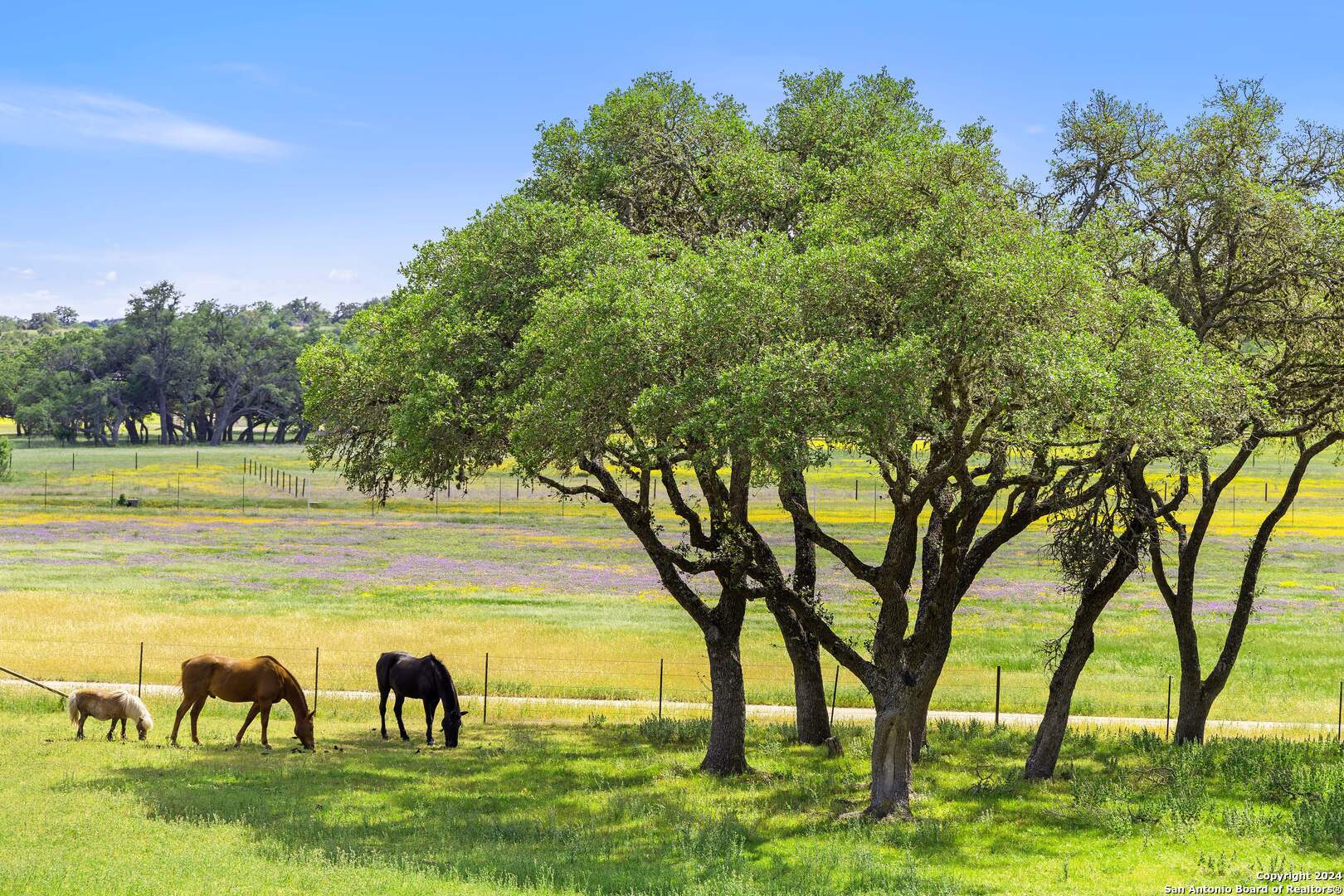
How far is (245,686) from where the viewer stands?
83.6 feet

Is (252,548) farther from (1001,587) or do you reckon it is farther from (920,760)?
(920,760)

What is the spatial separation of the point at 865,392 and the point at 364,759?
14.1 metres

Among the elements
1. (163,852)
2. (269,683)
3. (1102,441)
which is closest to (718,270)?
(1102,441)

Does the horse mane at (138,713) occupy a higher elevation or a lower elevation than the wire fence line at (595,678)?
higher

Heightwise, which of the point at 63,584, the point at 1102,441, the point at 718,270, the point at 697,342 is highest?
the point at 718,270

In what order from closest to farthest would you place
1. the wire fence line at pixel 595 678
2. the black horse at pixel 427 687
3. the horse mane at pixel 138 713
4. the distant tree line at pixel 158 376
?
the horse mane at pixel 138 713
the black horse at pixel 427 687
the wire fence line at pixel 595 678
the distant tree line at pixel 158 376

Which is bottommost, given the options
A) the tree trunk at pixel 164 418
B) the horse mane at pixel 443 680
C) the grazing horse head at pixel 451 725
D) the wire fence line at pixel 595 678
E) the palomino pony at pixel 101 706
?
the wire fence line at pixel 595 678

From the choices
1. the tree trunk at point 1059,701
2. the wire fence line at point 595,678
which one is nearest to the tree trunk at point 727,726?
the tree trunk at point 1059,701

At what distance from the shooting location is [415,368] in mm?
23078

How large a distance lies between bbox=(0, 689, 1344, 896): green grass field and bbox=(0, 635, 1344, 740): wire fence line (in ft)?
19.9

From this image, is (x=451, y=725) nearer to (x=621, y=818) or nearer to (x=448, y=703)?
(x=448, y=703)

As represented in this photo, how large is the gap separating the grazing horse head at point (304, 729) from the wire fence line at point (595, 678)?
183 inches

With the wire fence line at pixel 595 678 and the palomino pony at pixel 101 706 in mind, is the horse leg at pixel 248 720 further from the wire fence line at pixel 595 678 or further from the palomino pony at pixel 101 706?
the wire fence line at pixel 595 678

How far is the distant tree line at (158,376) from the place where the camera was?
A: 170 m
